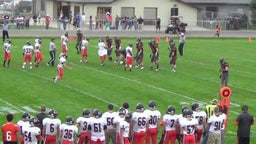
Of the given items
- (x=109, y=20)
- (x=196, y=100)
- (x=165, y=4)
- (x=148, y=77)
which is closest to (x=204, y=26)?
(x=165, y=4)

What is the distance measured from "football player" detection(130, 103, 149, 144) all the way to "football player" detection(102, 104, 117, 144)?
51 centimetres

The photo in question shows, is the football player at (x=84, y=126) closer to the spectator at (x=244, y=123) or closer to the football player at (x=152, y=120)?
the football player at (x=152, y=120)

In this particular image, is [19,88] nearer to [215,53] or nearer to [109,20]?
[215,53]

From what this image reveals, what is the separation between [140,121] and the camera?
58.4 feet

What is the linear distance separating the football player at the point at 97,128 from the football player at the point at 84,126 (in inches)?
5.1

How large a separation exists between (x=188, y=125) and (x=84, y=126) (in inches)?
103

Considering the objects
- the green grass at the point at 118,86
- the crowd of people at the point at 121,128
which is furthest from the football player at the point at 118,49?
the crowd of people at the point at 121,128

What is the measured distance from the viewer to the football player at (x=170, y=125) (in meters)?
18.0

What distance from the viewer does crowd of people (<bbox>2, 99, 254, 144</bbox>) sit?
653 inches

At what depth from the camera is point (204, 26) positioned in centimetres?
6494

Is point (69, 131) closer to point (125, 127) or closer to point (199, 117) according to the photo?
point (125, 127)

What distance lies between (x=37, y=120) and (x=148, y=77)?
543 inches

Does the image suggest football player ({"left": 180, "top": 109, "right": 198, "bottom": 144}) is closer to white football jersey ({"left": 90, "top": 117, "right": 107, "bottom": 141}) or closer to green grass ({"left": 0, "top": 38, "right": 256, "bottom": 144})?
white football jersey ({"left": 90, "top": 117, "right": 107, "bottom": 141})

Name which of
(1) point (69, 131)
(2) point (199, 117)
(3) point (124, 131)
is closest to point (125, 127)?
(3) point (124, 131)
